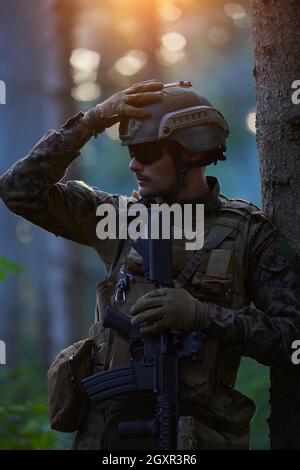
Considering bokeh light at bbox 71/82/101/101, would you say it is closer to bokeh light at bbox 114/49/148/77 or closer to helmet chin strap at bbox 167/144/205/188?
bokeh light at bbox 114/49/148/77

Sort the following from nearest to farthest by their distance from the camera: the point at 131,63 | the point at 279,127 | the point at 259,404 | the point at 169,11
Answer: the point at 279,127 < the point at 259,404 < the point at 169,11 < the point at 131,63

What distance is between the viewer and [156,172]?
475 cm

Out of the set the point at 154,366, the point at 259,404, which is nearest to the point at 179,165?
the point at 154,366

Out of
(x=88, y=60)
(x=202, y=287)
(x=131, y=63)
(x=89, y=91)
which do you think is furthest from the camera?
(x=89, y=91)

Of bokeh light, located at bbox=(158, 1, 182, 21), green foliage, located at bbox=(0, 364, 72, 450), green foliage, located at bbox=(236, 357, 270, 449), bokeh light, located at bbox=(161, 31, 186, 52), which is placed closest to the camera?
green foliage, located at bbox=(236, 357, 270, 449)

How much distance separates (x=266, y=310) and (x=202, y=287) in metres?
0.33

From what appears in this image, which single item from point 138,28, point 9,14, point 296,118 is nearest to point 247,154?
point 138,28

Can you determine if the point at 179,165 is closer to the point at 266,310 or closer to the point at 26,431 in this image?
the point at 266,310

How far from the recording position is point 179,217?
187 inches

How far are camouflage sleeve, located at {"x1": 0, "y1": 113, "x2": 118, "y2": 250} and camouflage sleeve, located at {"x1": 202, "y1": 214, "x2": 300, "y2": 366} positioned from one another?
852 millimetres

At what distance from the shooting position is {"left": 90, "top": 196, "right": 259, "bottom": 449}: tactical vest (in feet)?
14.6

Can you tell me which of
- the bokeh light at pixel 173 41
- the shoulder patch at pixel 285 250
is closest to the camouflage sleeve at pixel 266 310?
the shoulder patch at pixel 285 250

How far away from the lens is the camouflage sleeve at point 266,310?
4.40 meters

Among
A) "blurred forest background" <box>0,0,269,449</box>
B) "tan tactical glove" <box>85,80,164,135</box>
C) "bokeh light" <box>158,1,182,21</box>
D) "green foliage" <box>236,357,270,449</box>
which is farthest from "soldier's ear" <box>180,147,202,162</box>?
"bokeh light" <box>158,1,182,21</box>
